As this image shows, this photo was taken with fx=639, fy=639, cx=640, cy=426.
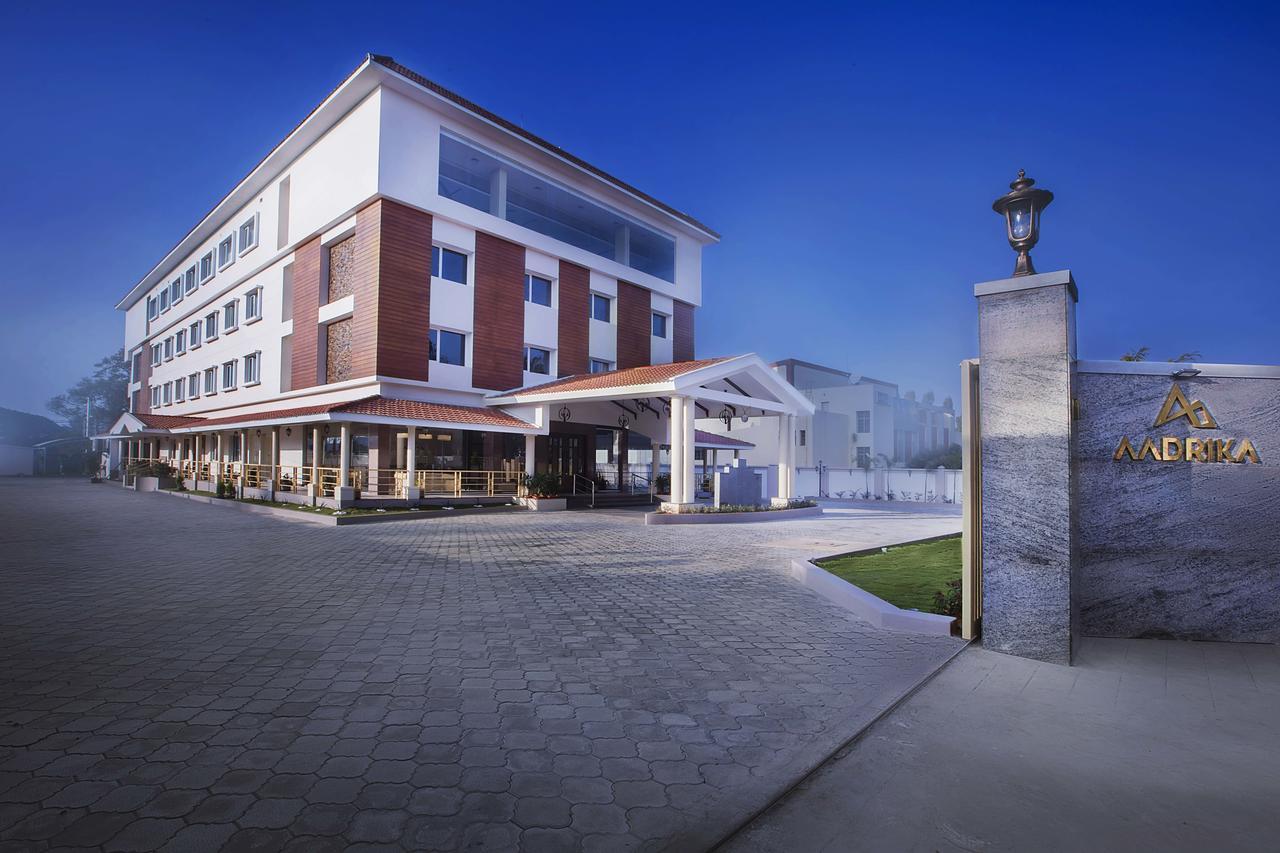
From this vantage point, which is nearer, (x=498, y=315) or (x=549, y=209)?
(x=498, y=315)

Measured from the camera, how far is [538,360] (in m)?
25.7

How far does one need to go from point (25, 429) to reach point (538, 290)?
75271 millimetres

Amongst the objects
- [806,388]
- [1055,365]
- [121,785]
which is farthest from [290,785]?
[806,388]

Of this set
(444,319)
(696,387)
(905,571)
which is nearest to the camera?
(905,571)

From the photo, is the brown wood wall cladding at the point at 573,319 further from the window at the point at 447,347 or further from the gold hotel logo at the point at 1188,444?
the gold hotel logo at the point at 1188,444

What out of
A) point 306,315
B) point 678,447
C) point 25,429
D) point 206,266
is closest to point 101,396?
point 25,429

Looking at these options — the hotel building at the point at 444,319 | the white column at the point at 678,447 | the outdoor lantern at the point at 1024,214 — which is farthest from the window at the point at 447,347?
the outdoor lantern at the point at 1024,214

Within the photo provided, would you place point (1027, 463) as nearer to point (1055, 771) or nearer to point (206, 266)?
point (1055, 771)

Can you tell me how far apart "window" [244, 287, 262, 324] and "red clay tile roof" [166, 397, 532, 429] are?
697 centimetres

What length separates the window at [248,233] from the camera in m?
29.7

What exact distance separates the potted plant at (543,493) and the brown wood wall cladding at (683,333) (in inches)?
458

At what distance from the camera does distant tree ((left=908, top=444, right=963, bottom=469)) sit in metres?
51.6

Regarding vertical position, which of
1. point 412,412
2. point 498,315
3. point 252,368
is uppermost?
A: point 498,315

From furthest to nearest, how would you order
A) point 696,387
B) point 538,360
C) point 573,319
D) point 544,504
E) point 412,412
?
point 573,319
point 538,360
point 544,504
point 412,412
point 696,387
